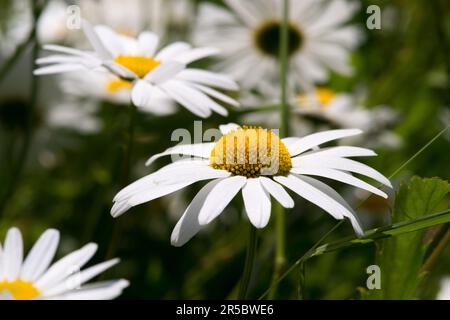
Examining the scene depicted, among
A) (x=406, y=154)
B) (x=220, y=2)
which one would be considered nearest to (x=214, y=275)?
(x=406, y=154)

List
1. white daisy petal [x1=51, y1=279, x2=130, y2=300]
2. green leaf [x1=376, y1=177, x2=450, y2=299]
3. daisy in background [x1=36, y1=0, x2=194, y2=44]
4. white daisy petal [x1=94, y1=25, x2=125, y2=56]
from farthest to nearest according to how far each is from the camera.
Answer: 1. daisy in background [x1=36, y1=0, x2=194, y2=44]
2. white daisy petal [x1=94, y1=25, x2=125, y2=56]
3. green leaf [x1=376, y1=177, x2=450, y2=299]
4. white daisy petal [x1=51, y1=279, x2=130, y2=300]

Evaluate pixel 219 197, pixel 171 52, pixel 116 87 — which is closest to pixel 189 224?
pixel 219 197

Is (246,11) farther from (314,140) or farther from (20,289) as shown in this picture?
(20,289)

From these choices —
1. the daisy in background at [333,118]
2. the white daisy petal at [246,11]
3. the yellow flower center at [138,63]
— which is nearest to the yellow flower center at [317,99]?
the daisy in background at [333,118]

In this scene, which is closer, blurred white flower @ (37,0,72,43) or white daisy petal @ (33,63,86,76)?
white daisy petal @ (33,63,86,76)

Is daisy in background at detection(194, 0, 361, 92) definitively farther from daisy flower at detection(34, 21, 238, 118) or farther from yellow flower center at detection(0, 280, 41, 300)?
yellow flower center at detection(0, 280, 41, 300)

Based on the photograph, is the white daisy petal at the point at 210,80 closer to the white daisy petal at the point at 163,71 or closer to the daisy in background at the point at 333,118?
the white daisy petal at the point at 163,71

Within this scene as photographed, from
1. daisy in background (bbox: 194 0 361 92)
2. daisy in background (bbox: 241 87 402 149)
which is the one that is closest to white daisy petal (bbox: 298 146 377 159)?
daisy in background (bbox: 241 87 402 149)
